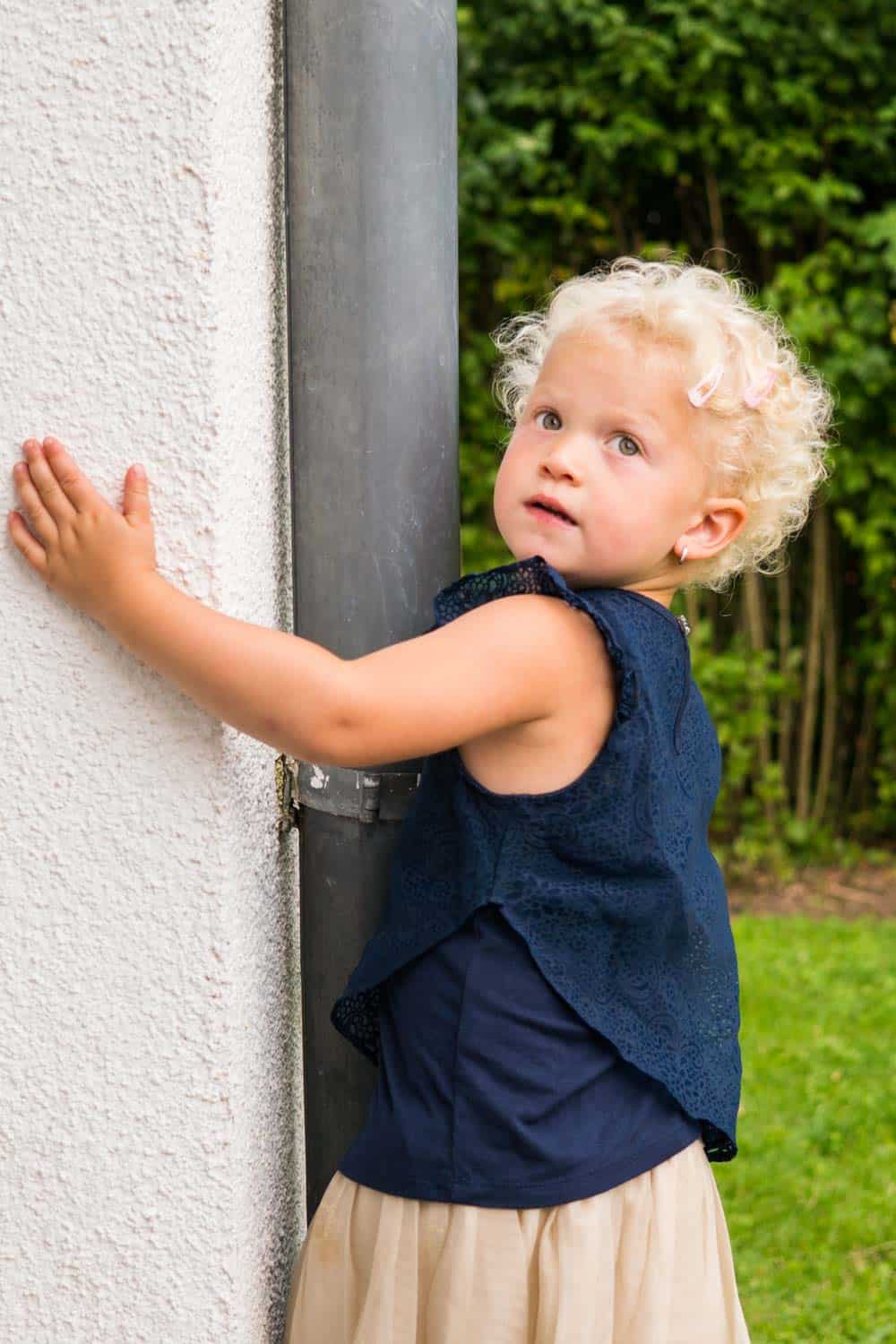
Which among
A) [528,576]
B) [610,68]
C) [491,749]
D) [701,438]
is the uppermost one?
[610,68]

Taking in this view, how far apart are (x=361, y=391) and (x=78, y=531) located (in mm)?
350

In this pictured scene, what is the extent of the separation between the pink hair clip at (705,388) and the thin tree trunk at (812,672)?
401cm

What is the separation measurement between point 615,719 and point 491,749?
129 millimetres

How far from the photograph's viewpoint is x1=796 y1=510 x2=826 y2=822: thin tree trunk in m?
5.47

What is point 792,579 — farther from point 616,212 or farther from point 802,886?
point 616,212

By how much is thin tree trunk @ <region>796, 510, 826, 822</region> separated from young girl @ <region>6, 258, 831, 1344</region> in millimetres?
4008

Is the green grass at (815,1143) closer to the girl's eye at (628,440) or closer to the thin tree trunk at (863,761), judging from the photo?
the thin tree trunk at (863,761)

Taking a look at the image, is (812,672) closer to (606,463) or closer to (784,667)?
(784,667)

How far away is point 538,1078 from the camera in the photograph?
4.71 feet

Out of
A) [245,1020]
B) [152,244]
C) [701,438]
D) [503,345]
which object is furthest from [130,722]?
[503,345]

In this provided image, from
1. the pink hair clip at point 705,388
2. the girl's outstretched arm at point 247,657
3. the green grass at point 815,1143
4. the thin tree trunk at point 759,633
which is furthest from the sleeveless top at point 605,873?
the thin tree trunk at point 759,633

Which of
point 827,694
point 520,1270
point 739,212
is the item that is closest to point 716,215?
point 739,212

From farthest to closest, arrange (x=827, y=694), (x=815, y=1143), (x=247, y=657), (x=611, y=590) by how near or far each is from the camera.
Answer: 1. (x=827, y=694)
2. (x=815, y=1143)
3. (x=611, y=590)
4. (x=247, y=657)

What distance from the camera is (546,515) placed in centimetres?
151
